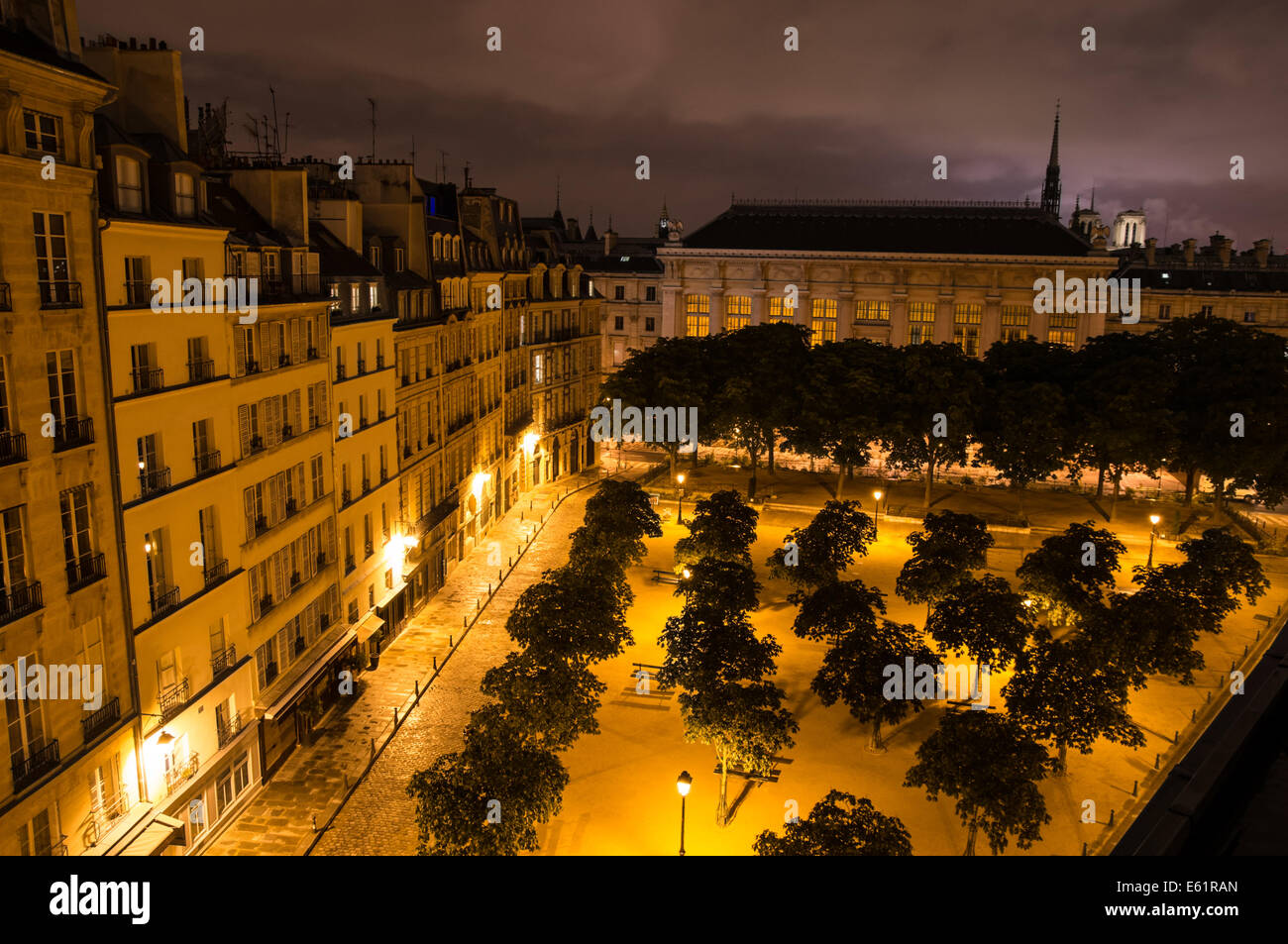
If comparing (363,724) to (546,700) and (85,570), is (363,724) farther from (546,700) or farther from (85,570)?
(85,570)

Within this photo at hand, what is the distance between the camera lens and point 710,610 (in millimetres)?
37219

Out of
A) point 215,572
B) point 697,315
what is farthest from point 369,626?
point 697,315

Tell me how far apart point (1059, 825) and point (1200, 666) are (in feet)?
34.6

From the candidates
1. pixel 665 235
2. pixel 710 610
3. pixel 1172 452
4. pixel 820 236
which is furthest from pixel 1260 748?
pixel 665 235

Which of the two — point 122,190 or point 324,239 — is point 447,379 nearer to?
point 324,239

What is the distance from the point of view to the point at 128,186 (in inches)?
981

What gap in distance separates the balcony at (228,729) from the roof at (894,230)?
90.7 metres

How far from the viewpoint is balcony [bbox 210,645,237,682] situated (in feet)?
93.2

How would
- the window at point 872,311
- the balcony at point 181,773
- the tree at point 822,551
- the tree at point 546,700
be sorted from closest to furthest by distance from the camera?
the balcony at point 181,773
the tree at point 546,700
the tree at point 822,551
the window at point 872,311

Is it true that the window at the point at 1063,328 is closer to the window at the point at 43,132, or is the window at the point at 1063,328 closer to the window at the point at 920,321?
the window at the point at 920,321

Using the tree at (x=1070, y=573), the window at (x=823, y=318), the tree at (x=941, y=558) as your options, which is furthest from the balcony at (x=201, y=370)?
the window at (x=823, y=318)

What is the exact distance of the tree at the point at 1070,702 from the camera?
3009cm

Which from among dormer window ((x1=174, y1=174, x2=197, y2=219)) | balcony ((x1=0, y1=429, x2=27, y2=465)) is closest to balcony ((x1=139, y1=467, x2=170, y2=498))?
balcony ((x1=0, y1=429, x2=27, y2=465))

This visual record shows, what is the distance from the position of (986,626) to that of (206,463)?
27887 millimetres
